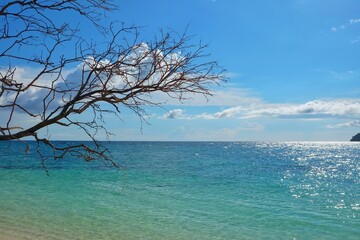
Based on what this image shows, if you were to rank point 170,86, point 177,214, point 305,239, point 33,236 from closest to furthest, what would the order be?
1. point 170,86
2. point 33,236
3. point 305,239
4. point 177,214

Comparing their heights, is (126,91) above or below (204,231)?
above

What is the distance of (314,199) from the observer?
20.4 metres

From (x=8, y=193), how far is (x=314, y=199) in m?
16.7

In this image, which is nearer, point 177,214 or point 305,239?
point 305,239

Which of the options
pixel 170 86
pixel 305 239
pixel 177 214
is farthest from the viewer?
pixel 177 214

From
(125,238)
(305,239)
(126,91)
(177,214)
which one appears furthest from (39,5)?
(177,214)

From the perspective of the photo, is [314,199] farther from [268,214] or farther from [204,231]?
[204,231]

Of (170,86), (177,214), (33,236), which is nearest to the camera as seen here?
(170,86)

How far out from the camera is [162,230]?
12.4 metres

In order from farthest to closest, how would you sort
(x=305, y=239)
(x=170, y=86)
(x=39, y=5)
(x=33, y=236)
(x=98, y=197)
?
(x=98, y=197) → (x=305, y=239) → (x=33, y=236) → (x=39, y=5) → (x=170, y=86)

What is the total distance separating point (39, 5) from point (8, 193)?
20.0 m

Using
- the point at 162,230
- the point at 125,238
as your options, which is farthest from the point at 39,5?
the point at 162,230

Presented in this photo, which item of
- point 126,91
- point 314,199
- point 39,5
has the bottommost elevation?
point 314,199

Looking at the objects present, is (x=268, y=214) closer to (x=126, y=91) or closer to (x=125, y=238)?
(x=125, y=238)
